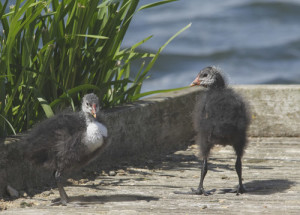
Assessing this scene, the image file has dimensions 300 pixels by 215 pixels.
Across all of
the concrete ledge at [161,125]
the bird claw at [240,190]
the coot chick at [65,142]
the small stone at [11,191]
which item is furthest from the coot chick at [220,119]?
the small stone at [11,191]

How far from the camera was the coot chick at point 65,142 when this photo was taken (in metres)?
5.90

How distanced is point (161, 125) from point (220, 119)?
2.07 m


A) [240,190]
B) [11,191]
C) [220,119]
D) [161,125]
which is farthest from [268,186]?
[11,191]

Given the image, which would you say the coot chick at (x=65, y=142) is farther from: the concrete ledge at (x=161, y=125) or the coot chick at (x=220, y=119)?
the coot chick at (x=220, y=119)

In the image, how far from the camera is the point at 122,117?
7551 mm

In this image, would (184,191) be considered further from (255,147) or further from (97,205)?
(255,147)

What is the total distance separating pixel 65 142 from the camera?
19.4 ft

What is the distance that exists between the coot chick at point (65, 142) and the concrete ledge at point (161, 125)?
0.34 metres

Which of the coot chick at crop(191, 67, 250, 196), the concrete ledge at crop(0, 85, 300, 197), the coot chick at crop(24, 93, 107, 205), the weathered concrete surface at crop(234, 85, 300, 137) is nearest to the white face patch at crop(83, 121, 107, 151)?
the coot chick at crop(24, 93, 107, 205)

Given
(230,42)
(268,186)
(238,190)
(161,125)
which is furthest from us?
(230,42)

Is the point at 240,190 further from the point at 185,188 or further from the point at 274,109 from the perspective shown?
the point at 274,109

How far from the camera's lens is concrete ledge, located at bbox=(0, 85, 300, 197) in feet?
20.8

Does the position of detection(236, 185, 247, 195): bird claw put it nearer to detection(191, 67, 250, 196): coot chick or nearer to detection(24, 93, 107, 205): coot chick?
detection(191, 67, 250, 196): coot chick

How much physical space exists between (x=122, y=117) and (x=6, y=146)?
65.7 inches
